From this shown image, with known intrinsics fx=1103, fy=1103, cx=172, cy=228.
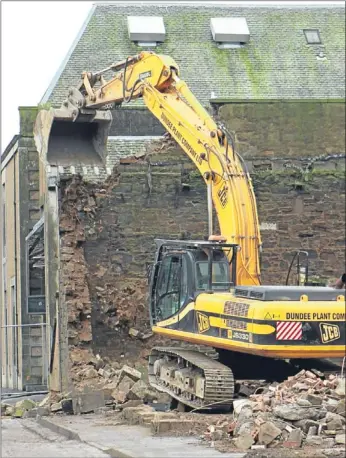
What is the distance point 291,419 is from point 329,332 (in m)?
2.24


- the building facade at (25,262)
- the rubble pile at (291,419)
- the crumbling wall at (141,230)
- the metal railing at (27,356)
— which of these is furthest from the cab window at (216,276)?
the metal railing at (27,356)

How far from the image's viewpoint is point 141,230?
21750mm

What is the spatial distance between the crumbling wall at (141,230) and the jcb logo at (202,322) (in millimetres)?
5589

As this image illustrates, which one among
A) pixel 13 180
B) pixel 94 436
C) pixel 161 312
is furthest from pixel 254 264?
pixel 13 180

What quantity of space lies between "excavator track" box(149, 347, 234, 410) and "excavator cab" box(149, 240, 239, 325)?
736 mm

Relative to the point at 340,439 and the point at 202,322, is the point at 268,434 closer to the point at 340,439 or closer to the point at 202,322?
the point at 340,439

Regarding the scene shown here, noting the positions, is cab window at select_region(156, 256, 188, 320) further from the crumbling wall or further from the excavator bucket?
the excavator bucket

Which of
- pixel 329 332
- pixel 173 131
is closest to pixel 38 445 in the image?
pixel 329 332

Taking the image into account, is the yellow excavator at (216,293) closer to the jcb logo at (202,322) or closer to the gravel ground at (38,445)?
the jcb logo at (202,322)

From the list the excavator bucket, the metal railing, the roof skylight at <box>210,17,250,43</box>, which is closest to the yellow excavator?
the excavator bucket

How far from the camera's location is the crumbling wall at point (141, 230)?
21109 mm

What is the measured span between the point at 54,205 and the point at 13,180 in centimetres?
748

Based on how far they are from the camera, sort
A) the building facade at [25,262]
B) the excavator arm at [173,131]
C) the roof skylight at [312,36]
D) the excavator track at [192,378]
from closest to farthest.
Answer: the excavator track at [192,378] < the excavator arm at [173,131] < the building facade at [25,262] < the roof skylight at [312,36]

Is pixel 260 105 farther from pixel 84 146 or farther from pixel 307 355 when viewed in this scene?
pixel 307 355
